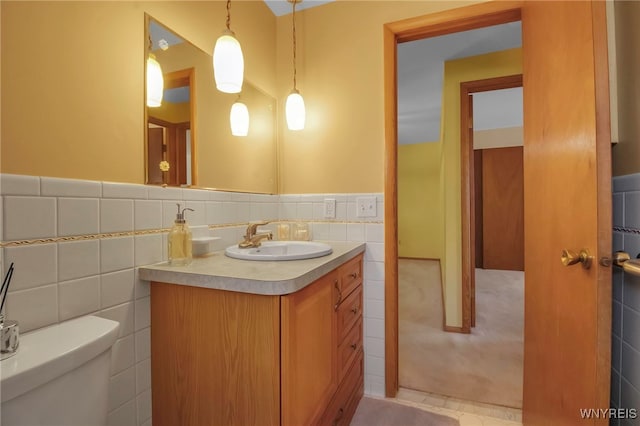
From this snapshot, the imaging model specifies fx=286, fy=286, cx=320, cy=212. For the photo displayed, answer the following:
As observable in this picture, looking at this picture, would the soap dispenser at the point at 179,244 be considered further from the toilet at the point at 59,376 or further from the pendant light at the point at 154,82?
the pendant light at the point at 154,82

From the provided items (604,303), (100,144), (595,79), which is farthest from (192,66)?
(604,303)

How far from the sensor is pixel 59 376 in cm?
61

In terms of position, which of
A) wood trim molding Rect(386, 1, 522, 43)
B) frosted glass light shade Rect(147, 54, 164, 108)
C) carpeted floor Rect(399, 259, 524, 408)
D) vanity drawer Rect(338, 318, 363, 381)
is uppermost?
wood trim molding Rect(386, 1, 522, 43)

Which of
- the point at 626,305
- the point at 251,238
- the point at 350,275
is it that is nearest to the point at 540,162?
the point at 626,305

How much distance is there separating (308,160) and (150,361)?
130 centimetres

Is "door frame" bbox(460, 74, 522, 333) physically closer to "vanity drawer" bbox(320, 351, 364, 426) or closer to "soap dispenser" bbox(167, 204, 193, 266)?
"vanity drawer" bbox(320, 351, 364, 426)

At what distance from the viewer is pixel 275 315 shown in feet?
2.66

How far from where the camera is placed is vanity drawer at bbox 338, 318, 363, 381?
1269 millimetres

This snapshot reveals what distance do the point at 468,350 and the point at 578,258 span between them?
5.27ft

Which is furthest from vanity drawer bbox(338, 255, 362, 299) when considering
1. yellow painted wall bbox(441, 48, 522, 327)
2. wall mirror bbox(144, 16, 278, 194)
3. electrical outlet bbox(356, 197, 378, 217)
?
yellow painted wall bbox(441, 48, 522, 327)

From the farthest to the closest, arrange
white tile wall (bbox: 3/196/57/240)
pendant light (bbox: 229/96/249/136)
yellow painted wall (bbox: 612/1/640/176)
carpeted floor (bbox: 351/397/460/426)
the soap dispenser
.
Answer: pendant light (bbox: 229/96/249/136) → carpeted floor (bbox: 351/397/460/426) → the soap dispenser → yellow painted wall (bbox: 612/1/640/176) → white tile wall (bbox: 3/196/57/240)

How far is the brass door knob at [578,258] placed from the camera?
823mm

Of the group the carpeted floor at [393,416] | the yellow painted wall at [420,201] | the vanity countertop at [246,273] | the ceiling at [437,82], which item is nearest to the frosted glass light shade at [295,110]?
the vanity countertop at [246,273]

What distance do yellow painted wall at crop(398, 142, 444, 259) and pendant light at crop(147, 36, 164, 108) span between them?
536 cm
